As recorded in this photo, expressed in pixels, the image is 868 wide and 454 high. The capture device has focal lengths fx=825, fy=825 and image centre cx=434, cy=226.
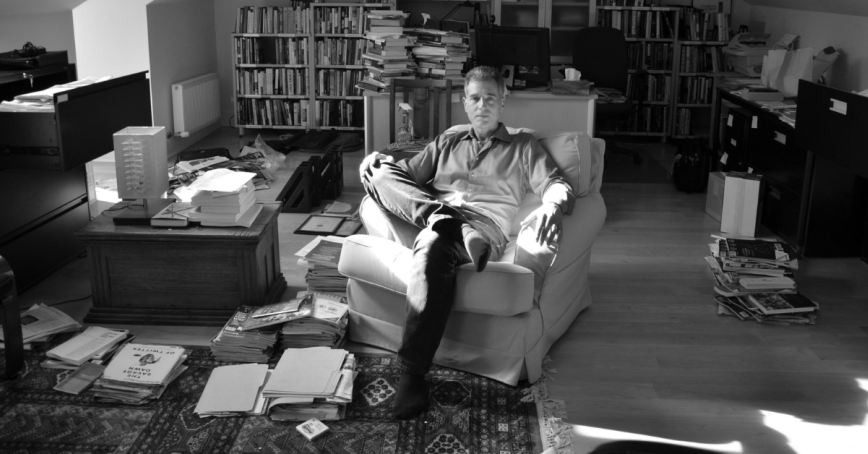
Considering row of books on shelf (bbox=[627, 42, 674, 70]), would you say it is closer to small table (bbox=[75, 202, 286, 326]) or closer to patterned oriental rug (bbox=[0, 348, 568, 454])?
small table (bbox=[75, 202, 286, 326])

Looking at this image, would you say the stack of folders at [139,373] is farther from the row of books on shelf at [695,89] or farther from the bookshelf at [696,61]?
the row of books on shelf at [695,89]

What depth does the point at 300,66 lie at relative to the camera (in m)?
7.35

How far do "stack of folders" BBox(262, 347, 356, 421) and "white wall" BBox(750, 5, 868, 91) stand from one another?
3.79 m

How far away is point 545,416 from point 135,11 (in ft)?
15.5

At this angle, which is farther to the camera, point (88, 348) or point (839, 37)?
point (839, 37)

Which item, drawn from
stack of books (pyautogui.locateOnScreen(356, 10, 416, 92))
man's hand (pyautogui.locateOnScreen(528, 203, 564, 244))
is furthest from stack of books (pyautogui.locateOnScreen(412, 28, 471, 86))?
man's hand (pyautogui.locateOnScreen(528, 203, 564, 244))

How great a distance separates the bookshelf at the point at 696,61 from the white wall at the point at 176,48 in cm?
415

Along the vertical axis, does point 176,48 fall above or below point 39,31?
below

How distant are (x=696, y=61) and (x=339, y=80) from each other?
3.12m

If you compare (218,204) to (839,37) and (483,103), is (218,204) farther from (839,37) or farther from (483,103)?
(839,37)

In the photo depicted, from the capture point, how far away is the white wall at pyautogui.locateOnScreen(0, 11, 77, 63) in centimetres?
428

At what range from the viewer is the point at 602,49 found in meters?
6.47

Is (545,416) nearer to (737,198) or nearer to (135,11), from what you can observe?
(737,198)

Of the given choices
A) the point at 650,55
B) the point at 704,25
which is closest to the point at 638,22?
the point at 650,55
